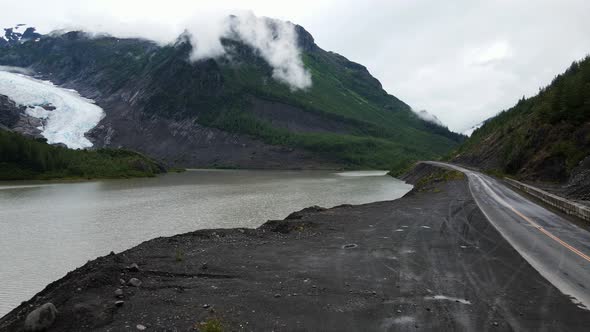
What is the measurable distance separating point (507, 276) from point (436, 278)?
2.46 m

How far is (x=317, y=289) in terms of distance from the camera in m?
12.8

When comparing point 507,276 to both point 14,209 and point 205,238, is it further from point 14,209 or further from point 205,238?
point 14,209

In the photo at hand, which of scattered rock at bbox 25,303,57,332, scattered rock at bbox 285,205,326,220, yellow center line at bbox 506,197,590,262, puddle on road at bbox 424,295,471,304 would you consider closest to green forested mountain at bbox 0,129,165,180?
scattered rock at bbox 285,205,326,220

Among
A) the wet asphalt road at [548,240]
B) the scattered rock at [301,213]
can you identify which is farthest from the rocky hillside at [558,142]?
the scattered rock at [301,213]

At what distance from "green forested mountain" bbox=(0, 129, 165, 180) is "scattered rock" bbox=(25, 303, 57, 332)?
111 meters

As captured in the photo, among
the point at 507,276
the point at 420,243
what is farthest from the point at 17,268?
the point at 507,276

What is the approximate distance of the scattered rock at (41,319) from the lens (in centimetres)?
988

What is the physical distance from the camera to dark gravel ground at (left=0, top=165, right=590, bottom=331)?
10.2 m

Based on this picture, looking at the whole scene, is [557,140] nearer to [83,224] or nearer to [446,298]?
[446,298]

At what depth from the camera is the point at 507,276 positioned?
541 inches

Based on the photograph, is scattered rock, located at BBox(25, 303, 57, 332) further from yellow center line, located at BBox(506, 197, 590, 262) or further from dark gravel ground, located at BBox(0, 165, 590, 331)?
yellow center line, located at BBox(506, 197, 590, 262)

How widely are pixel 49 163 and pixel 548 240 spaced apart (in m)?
123

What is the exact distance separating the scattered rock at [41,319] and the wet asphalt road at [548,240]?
558 inches

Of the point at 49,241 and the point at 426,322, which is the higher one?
the point at 426,322
